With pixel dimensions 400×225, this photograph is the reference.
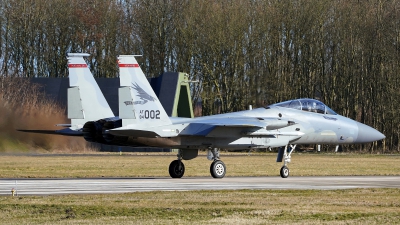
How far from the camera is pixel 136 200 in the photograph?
1711cm

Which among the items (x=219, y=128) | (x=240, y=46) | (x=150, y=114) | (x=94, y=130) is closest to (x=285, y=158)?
(x=219, y=128)

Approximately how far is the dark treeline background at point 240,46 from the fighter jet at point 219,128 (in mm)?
35724

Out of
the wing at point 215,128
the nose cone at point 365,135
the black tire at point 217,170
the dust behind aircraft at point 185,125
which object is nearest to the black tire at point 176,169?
the dust behind aircraft at point 185,125

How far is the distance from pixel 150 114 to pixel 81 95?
4.00 metres

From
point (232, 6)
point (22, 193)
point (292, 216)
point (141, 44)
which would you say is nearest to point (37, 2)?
point (141, 44)

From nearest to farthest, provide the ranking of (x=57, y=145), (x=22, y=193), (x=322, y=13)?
(x=22, y=193)
(x=57, y=145)
(x=322, y=13)

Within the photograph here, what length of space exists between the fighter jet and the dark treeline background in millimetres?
35724

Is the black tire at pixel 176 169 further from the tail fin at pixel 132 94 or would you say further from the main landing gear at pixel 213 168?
the tail fin at pixel 132 94

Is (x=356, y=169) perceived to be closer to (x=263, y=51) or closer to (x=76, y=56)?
(x=76, y=56)

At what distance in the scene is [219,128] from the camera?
86.4ft

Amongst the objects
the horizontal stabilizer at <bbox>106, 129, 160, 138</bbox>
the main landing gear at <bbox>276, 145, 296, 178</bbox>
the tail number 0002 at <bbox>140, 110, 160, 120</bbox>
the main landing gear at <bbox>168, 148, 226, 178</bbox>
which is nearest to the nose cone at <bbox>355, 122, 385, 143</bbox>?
the main landing gear at <bbox>276, 145, 296, 178</bbox>

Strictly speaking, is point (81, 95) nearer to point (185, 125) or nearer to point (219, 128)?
point (185, 125)

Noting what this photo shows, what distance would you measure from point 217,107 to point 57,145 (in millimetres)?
31405

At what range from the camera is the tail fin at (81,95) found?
90.1 ft
